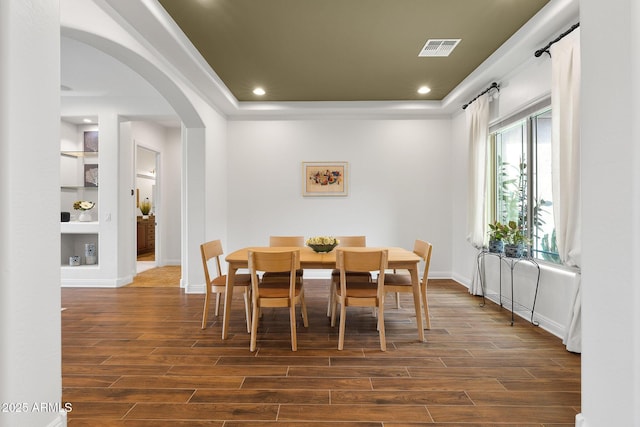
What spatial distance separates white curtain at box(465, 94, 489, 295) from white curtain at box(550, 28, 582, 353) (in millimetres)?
1350

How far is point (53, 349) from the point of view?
5.40ft

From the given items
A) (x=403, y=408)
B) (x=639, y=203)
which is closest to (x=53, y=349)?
(x=403, y=408)

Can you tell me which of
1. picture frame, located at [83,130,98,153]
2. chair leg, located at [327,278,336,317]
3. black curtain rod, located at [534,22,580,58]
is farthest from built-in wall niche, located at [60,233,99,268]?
black curtain rod, located at [534,22,580,58]

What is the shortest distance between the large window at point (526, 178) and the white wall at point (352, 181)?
1.28m

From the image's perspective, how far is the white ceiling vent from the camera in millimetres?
3486

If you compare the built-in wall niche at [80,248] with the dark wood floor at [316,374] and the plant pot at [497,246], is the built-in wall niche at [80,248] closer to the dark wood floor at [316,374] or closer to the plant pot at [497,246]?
the dark wood floor at [316,374]

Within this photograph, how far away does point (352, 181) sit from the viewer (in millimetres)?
5684

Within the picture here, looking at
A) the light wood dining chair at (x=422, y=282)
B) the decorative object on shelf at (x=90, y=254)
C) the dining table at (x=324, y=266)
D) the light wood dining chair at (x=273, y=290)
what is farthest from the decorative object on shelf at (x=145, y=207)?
the light wood dining chair at (x=422, y=282)

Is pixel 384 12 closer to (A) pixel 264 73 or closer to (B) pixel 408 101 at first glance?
(A) pixel 264 73

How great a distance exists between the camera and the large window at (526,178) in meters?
3.49

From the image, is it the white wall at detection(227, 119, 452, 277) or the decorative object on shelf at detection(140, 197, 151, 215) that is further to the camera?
the decorative object on shelf at detection(140, 197, 151, 215)

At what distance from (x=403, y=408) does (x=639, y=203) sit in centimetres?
157

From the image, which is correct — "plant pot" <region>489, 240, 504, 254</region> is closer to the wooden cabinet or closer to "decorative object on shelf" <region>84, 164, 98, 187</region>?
"decorative object on shelf" <region>84, 164, 98, 187</region>

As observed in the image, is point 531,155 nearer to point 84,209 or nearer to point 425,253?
point 425,253
